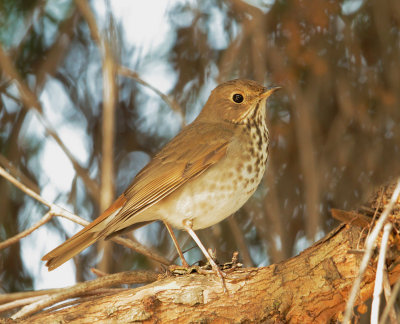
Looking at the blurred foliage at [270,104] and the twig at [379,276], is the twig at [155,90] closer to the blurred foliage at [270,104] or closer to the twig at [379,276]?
the blurred foliage at [270,104]

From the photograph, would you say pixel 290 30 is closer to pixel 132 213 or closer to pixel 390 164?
pixel 390 164

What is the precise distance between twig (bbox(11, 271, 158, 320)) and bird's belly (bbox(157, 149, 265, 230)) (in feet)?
1.18

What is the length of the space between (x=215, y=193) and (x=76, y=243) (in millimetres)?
765

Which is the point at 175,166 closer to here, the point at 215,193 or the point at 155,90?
the point at 215,193

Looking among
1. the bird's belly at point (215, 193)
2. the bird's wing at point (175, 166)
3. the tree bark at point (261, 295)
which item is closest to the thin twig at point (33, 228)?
the bird's wing at point (175, 166)

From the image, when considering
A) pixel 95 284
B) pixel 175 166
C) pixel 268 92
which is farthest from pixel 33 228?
pixel 268 92

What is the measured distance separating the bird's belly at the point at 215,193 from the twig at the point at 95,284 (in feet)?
1.18

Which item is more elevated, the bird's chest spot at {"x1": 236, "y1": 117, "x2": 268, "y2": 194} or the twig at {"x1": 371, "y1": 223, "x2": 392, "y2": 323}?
the bird's chest spot at {"x1": 236, "y1": 117, "x2": 268, "y2": 194}

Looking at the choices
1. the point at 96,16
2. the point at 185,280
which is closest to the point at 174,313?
the point at 185,280

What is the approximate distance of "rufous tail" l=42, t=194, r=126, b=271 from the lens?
2824mm

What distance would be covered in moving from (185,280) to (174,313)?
150mm

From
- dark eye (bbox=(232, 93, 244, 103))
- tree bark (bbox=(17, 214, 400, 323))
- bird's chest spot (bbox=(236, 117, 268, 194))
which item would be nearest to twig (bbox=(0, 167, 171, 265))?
tree bark (bbox=(17, 214, 400, 323))

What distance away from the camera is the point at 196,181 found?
9.55 ft

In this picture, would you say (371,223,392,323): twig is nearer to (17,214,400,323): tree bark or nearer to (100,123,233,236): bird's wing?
(17,214,400,323): tree bark
